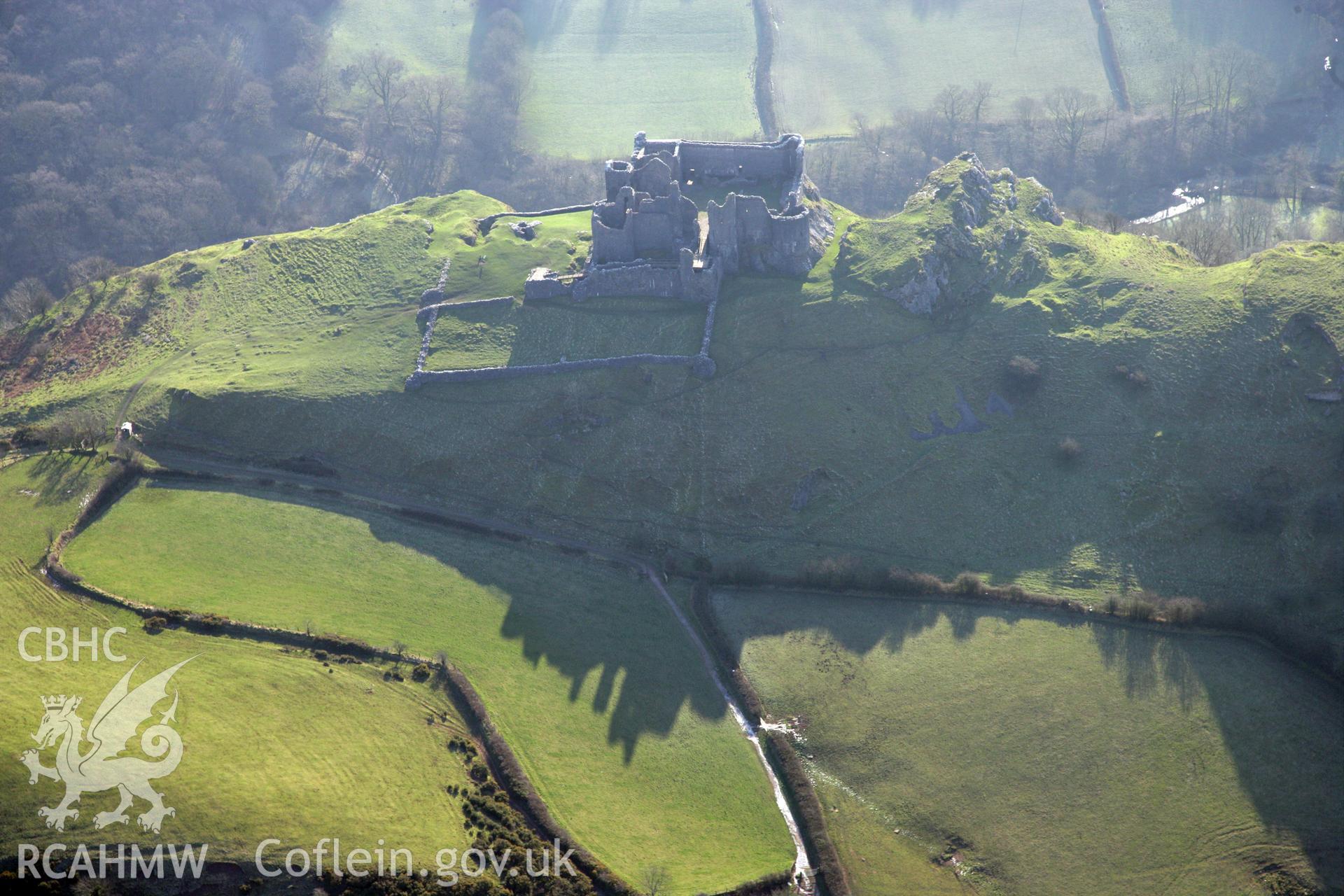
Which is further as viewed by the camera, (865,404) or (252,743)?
(865,404)

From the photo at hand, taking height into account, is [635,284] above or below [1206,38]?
below

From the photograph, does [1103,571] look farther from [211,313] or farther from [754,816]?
[211,313]

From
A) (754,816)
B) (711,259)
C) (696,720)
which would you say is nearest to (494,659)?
(696,720)

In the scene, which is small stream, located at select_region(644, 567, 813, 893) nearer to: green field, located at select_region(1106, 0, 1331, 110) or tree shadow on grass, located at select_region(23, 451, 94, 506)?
tree shadow on grass, located at select_region(23, 451, 94, 506)

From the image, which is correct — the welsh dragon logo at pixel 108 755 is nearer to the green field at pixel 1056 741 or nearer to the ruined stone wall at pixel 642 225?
the green field at pixel 1056 741

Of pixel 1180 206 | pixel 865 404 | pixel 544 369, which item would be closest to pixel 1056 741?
pixel 865 404

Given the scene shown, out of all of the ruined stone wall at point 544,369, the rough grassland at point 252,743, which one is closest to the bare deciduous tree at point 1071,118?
the ruined stone wall at point 544,369

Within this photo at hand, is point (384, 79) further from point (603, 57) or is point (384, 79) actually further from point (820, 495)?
point (820, 495)
